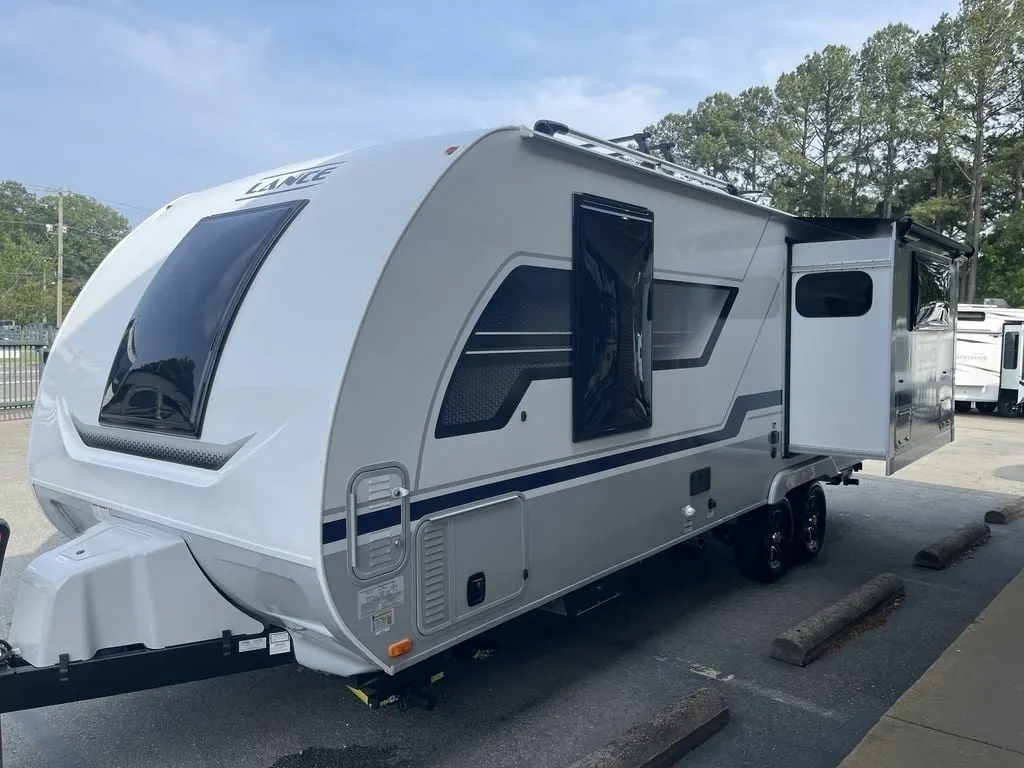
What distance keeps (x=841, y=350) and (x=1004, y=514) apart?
13.8 feet

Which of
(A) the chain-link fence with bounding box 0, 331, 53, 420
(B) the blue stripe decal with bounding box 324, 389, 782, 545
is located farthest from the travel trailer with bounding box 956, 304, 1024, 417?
(A) the chain-link fence with bounding box 0, 331, 53, 420

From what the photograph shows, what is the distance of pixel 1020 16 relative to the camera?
26938 millimetres

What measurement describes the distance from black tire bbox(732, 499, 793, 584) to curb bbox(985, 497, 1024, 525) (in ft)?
11.5

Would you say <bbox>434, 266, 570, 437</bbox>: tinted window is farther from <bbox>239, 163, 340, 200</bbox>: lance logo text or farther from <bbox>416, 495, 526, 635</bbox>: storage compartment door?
<bbox>239, 163, 340, 200</bbox>: lance logo text

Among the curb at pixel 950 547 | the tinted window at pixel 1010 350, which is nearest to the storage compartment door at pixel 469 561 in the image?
the curb at pixel 950 547

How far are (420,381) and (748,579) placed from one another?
4329 mm

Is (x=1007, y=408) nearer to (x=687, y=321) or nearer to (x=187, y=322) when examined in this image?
(x=687, y=321)

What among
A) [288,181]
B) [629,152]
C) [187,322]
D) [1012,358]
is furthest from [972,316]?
[187,322]

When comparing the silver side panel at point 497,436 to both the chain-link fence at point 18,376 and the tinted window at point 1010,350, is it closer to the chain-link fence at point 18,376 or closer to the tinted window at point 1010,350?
the chain-link fence at point 18,376

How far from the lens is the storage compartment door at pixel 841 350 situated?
578 cm

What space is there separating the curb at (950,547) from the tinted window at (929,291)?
195cm

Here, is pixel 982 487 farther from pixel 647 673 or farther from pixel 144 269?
pixel 144 269

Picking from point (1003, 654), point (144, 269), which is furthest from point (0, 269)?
point (1003, 654)

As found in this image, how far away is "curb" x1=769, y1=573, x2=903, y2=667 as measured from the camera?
4828 millimetres
